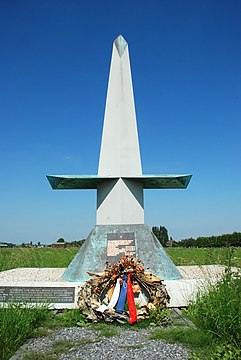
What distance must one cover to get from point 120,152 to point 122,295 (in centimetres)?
381

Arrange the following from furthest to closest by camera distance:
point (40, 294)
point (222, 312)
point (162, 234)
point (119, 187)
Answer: point (162, 234) < point (119, 187) < point (40, 294) < point (222, 312)

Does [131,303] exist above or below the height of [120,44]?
below

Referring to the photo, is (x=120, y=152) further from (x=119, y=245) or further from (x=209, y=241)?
(x=209, y=241)

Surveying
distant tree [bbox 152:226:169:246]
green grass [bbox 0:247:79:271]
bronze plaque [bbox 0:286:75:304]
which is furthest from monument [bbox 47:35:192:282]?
distant tree [bbox 152:226:169:246]

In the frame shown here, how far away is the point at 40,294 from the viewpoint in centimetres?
578

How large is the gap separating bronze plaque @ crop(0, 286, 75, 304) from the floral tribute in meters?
0.42

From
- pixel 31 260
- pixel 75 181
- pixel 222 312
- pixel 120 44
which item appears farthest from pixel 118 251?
pixel 31 260

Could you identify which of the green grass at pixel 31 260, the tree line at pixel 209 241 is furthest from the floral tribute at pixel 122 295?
the tree line at pixel 209 241

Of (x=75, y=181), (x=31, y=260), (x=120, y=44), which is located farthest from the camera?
(x=31, y=260)

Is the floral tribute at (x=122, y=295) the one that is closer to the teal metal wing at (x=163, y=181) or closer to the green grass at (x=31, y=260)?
the teal metal wing at (x=163, y=181)

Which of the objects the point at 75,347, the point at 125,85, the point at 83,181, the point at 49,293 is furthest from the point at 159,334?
the point at 125,85

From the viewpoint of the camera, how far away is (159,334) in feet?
14.6

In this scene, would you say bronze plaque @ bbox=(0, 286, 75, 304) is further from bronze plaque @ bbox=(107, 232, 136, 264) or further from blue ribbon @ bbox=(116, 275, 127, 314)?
bronze plaque @ bbox=(107, 232, 136, 264)

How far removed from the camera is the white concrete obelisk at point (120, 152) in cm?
785
